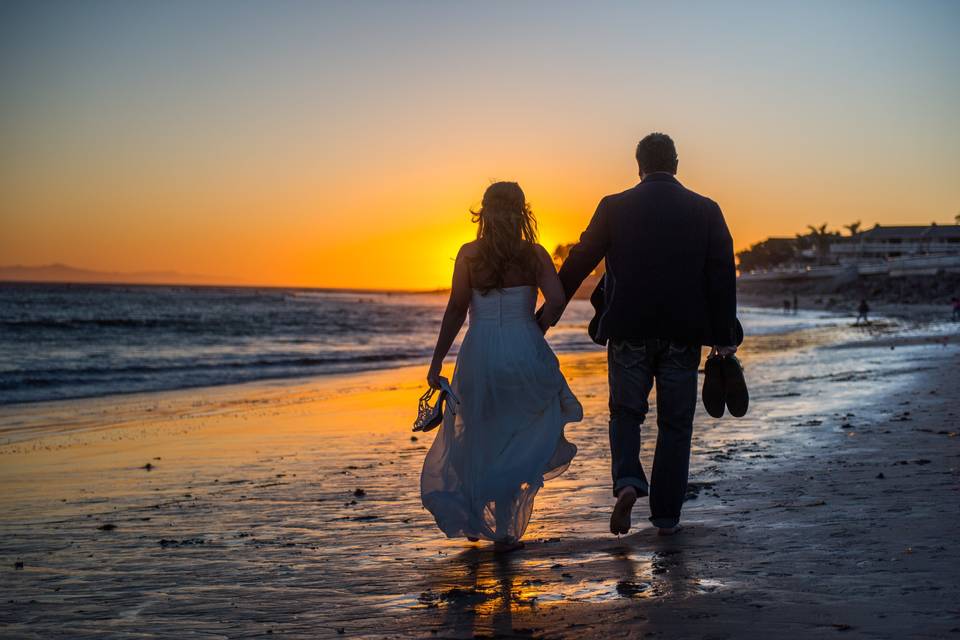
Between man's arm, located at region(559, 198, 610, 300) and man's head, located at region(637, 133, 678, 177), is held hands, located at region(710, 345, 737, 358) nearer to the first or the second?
man's arm, located at region(559, 198, 610, 300)

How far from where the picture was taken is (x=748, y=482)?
19.7 ft

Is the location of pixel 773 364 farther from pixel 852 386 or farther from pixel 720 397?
pixel 720 397

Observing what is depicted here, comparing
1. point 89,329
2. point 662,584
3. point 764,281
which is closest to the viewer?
point 662,584

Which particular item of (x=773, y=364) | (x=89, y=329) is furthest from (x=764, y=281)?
(x=773, y=364)

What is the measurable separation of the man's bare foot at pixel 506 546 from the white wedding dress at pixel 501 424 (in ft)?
0.12

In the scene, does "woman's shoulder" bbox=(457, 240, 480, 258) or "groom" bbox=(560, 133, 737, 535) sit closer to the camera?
"groom" bbox=(560, 133, 737, 535)

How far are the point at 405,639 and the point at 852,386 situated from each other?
1124cm

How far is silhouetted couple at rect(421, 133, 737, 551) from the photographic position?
4.55 m

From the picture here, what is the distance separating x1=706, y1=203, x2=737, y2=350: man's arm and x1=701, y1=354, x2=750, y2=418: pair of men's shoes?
0.92 feet

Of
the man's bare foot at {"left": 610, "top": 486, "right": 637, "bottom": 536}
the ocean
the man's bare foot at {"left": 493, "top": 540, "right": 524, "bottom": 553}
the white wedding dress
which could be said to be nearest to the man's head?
the white wedding dress

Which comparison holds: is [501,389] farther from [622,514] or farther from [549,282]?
[622,514]

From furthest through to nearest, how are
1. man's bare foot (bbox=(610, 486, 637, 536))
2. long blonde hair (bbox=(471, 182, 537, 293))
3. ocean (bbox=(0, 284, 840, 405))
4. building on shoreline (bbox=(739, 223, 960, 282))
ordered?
building on shoreline (bbox=(739, 223, 960, 282)) < ocean (bbox=(0, 284, 840, 405)) < long blonde hair (bbox=(471, 182, 537, 293)) < man's bare foot (bbox=(610, 486, 637, 536))

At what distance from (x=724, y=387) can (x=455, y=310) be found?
58.7 inches

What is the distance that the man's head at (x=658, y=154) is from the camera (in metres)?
4.73
